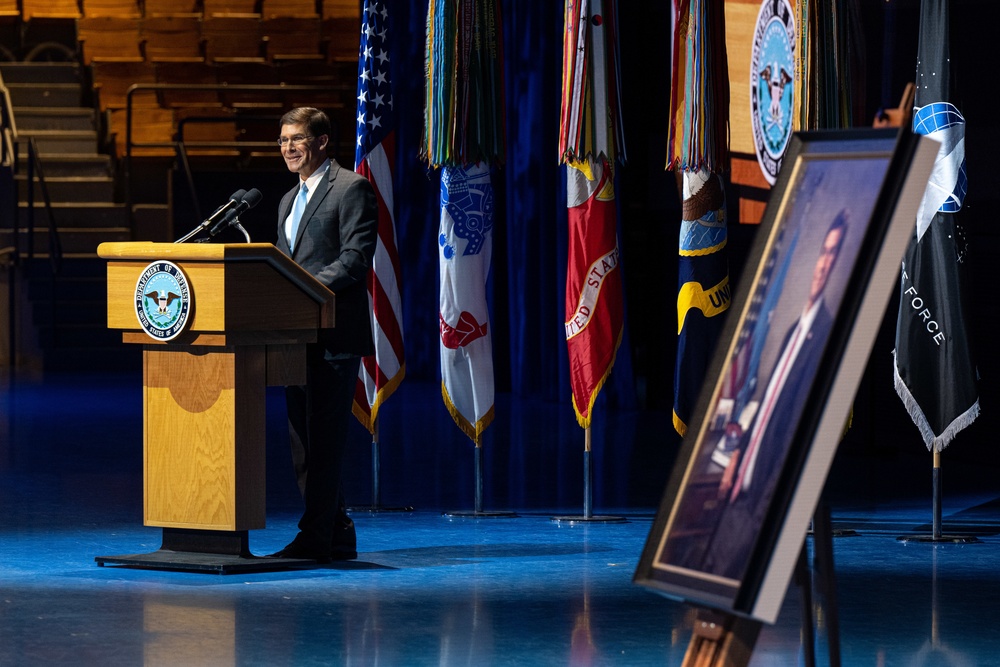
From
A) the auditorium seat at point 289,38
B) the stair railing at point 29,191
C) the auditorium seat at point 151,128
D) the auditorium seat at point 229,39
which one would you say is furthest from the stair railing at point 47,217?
the auditorium seat at point 289,38

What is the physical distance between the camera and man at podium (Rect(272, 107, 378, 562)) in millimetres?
5504

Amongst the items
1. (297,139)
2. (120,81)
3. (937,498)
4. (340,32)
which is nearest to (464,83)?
(297,139)

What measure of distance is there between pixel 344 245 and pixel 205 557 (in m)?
1.07

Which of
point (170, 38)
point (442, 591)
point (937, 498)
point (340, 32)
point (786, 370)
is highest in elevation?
point (340, 32)

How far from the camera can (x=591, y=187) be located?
6641mm

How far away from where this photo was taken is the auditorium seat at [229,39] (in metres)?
15.9

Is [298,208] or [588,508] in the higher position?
[298,208]

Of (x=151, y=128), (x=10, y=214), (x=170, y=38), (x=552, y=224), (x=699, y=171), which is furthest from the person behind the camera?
(x=170, y=38)

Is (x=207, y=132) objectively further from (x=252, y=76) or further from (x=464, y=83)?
(x=464, y=83)

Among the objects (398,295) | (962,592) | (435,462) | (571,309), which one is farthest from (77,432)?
(962,592)

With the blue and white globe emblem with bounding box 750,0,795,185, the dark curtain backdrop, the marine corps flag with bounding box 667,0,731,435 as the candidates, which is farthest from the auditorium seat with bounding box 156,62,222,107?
the marine corps flag with bounding box 667,0,731,435

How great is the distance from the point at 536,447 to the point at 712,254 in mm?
2812

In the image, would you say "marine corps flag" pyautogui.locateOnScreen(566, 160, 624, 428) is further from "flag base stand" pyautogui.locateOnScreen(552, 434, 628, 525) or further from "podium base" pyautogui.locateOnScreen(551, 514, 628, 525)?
"podium base" pyautogui.locateOnScreen(551, 514, 628, 525)

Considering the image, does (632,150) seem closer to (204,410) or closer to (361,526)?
(361,526)
